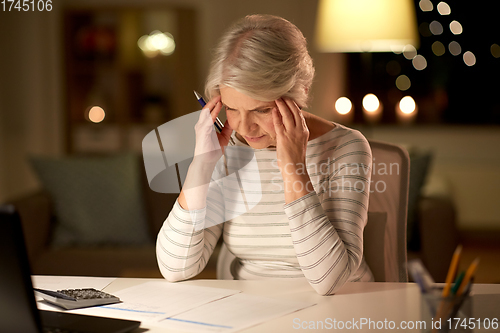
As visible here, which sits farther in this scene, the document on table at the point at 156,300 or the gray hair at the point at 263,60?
the gray hair at the point at 263,60

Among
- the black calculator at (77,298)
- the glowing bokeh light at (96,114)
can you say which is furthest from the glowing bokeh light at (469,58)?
the black calculator at (77,298)

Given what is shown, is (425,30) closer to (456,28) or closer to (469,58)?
(456,28)

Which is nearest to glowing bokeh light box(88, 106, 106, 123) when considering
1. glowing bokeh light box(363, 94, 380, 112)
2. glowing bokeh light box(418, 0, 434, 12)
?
glowing bokeh light box(363, 94, 380, 112)

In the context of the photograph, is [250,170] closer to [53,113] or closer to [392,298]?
[392,298]

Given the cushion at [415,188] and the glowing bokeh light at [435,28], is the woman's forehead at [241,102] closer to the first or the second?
the cushion at [415,188]

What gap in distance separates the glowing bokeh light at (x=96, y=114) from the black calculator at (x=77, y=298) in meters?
3.30

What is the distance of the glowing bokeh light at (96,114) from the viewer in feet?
13.1

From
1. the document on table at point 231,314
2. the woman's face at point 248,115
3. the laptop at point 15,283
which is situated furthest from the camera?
the woman's face at point 248,115

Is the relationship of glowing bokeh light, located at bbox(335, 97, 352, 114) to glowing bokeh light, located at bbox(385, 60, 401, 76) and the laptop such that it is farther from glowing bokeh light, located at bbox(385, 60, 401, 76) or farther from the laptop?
the laptop

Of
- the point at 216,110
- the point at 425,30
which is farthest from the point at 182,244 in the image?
the point at 425,30

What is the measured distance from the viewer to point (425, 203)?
2068mm

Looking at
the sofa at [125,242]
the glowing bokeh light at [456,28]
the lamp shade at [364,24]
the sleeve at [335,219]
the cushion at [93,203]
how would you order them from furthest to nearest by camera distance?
1. the glowing bokeh light at [456,28]
2. the cushion at [93,203]
3. the sofa at [125,242]
4. the lamp shade at [364,24]
5. the sleeve at [335,219]

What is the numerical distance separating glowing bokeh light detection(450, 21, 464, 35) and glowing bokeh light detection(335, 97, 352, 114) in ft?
3.33

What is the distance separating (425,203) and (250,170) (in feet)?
3.84
